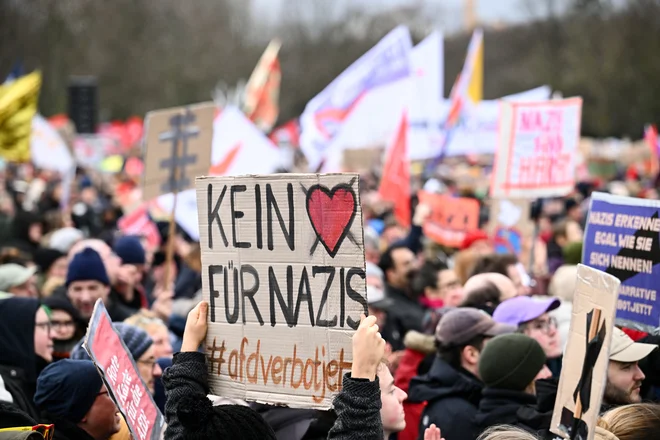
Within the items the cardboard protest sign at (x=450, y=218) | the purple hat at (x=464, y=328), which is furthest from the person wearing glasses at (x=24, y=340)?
the cardboard protest sign at (x=450, y=218)

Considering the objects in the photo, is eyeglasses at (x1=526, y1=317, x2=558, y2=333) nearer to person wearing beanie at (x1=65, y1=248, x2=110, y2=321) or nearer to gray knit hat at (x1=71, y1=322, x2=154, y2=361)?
gray knit hat at (x1=71, y1=322, x2=154, y2=361)

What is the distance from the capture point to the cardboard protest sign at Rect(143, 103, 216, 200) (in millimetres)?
8094

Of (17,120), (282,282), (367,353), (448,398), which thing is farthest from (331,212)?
(17,120)

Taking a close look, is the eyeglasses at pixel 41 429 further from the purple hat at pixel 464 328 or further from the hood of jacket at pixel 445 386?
the purple hat at pixel 464 328

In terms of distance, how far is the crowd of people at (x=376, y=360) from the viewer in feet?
10.9

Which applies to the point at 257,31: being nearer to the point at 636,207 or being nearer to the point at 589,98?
the point at 589,98

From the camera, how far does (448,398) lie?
483 centimetres

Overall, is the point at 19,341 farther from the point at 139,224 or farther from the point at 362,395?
the point at 139,224

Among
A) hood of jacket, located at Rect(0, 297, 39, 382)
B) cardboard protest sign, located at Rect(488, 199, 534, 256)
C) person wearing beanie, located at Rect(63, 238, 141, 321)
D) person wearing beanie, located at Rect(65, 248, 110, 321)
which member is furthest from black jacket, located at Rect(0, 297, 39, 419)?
cardboard protest sign, located at Rect(488, 199, 534, 256)

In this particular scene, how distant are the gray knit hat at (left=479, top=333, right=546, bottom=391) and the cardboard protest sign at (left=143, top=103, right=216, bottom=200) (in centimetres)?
392

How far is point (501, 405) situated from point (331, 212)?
159 cm

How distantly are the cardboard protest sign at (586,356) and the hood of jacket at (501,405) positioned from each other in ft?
2.66

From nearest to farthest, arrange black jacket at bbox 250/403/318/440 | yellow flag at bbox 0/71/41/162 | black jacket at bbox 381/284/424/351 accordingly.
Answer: black jacket at bbox 250/403/318/440, black jacket at bbox 381/284/424/351, yellow flag at bbox 0/71/41/162

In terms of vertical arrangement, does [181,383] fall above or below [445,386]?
above
